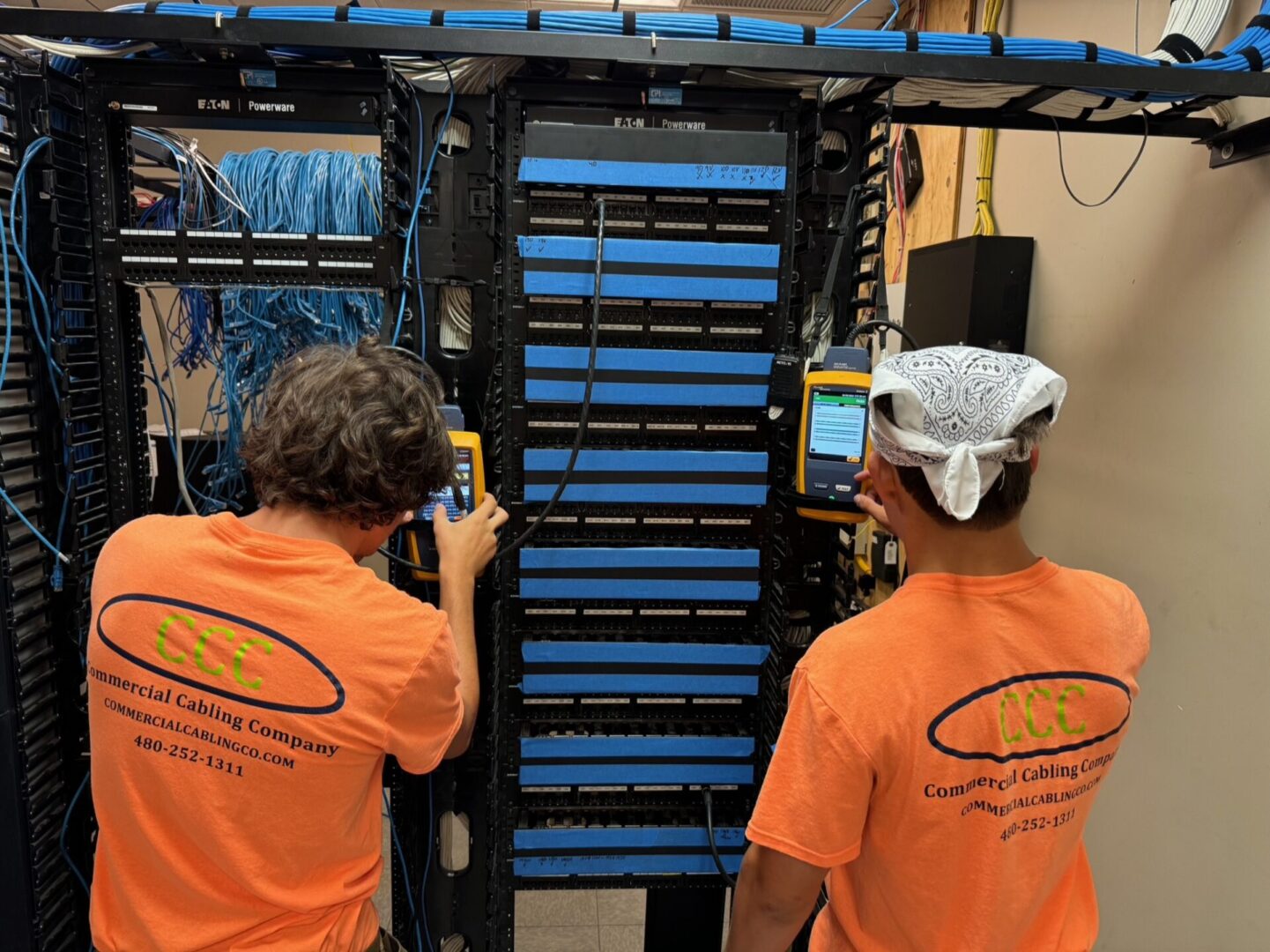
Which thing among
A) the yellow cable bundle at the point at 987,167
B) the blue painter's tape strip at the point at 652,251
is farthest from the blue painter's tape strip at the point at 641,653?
the yellow cable bundle at the point at 987,167

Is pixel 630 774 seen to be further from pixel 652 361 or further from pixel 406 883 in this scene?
pixel 652 361

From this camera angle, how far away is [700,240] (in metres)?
1.42

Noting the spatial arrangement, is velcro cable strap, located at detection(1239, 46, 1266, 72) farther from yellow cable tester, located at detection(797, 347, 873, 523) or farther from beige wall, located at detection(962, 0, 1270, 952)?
yellow cable tester, located at detection(797, 347, 873, 523)

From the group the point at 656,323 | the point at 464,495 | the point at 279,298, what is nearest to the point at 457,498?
the point at 464,495

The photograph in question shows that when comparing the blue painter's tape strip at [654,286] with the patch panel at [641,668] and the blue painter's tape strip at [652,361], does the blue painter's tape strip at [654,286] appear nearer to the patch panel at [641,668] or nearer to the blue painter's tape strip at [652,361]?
the blue painter's tape strip at [652,361]

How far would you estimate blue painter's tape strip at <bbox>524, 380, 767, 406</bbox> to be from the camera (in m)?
1.41

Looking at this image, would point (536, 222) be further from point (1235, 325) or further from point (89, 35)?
point (1235, 325)

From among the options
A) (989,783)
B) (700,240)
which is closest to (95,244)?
(700,240)

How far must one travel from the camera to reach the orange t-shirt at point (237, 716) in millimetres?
891

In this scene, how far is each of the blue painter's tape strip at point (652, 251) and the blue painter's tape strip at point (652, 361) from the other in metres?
0.16

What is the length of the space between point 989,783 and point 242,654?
860 millimetres

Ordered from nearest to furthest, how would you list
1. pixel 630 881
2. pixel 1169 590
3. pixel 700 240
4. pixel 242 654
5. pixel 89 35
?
1. pixel 242 654
2. pixel 89 35
3. pixel 700 240
4. pixel 630 881
5. pixel 1169 590

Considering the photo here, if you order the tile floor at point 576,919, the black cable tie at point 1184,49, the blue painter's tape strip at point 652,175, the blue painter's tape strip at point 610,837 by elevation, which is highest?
the black cable tie at point 1184,49

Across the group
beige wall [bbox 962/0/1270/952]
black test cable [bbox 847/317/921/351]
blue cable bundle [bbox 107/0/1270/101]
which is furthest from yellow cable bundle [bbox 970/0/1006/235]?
black test cable [bbox 847/317/921/351]
